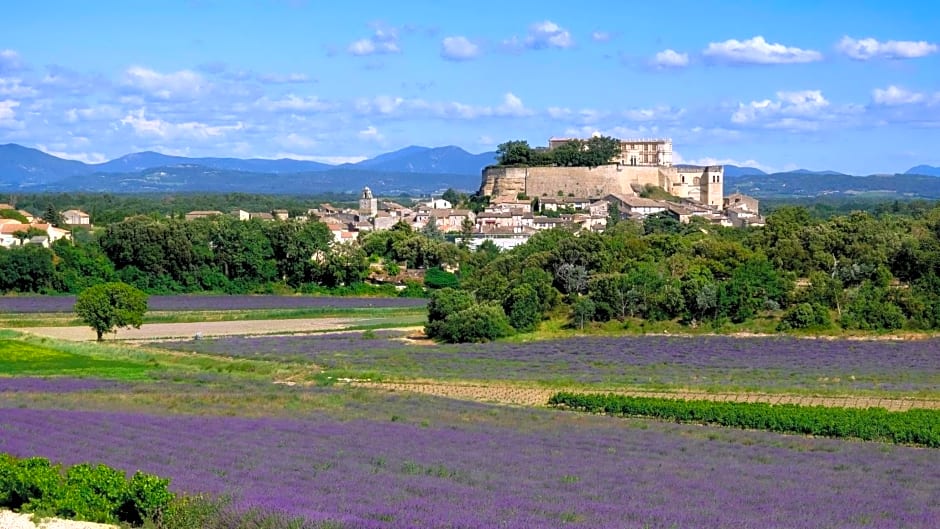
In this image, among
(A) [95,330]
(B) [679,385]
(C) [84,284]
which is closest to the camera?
(B) [679,385]

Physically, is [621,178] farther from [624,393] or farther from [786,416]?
[786,416]

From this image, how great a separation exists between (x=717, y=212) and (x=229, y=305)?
172ft

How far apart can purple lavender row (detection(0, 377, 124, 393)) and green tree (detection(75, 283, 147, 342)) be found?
14.2m

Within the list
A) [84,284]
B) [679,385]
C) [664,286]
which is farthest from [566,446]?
[84,284]

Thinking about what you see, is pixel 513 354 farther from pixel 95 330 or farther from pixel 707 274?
pixel 95 330

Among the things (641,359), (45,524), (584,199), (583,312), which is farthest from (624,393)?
(584,199)

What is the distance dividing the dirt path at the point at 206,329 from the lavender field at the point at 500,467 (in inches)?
1046

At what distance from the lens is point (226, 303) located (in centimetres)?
6419

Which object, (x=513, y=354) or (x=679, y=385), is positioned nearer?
(x=679, y=385)

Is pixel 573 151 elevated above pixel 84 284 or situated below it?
above

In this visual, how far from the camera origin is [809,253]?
198 feet

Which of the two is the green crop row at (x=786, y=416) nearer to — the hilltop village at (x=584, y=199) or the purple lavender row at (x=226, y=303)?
the purple lavender row at (x=226, y=303)

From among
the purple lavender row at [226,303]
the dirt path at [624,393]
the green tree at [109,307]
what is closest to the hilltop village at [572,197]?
the purple lavender row at [226,303]

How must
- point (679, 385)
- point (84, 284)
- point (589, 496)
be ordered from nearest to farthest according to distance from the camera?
point (589, 496)
point (679, 385)
point (84, 284)
